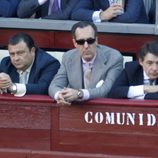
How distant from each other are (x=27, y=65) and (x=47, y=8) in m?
1.23

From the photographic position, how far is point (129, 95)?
6.22 metres

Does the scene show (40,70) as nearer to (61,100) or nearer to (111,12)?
(61,100)

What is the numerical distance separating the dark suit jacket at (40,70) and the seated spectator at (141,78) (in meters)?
0.53

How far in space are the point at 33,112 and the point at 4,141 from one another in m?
0.32

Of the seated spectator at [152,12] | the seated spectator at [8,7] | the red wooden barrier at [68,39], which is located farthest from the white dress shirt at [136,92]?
the seated spectator at [8,7]

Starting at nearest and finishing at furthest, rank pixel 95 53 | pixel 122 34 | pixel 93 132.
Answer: pixel 93 132 → pixel 95 53 → pixel 122 34

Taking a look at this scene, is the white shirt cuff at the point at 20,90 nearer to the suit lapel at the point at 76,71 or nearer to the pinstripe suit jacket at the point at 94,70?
the pinstripe suit jacket at the point at 94,70

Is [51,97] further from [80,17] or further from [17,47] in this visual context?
[80,17]

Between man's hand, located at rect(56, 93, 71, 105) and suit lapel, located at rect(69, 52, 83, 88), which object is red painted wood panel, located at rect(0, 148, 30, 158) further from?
suit lapel, located at rect(69, 52, 83, 88)

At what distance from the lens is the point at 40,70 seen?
21.8ft

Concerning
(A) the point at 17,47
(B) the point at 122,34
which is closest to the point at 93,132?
(A) the point at 17,47

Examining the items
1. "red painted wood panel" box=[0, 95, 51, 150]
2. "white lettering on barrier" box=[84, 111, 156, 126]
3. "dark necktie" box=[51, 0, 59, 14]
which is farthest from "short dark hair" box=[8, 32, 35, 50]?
"dark necktie" box=[51, 0, 59, 14]

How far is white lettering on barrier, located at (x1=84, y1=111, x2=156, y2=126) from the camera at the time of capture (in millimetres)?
6023

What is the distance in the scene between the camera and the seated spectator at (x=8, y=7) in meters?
7.78
